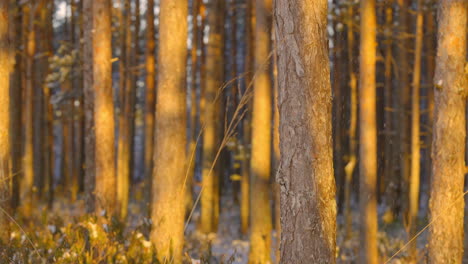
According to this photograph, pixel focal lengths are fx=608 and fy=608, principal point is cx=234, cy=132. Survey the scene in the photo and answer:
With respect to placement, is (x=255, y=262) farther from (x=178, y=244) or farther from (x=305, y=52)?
(x=305, y=52)

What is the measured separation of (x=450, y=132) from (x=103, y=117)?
5.14 meters

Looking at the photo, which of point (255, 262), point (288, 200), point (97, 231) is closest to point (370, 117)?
point (255, 262)

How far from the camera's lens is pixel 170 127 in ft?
24.6

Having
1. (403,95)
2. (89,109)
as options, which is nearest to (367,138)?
(89,109)

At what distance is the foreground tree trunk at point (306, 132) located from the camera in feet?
14.5

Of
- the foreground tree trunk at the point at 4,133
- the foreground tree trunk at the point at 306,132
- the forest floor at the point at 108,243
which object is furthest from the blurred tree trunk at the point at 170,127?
the foreground tree trunk at the point at 306,132

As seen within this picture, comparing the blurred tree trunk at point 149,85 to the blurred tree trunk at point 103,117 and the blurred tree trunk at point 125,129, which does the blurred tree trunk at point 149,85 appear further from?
the blurred tree trunk at point 103,117

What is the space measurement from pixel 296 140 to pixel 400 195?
1374 centimetres

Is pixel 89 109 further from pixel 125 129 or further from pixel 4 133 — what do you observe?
pixel 125 129

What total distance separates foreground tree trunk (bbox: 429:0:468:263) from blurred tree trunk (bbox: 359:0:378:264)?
5.10 ft

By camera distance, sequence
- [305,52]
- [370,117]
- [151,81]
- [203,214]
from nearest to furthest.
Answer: [305,52], [370,117], [203,214], [151,81]

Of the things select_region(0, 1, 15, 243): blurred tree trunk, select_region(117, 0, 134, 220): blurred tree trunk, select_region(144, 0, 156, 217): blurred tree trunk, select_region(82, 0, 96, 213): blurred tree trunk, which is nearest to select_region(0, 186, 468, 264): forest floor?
select_region(0, 1, 15, 243): blurred tree trunk

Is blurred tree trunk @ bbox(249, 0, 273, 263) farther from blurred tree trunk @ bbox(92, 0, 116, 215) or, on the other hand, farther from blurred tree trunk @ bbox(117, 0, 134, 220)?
blurred tree trunk @ bbox(117, 0, 134, 220)

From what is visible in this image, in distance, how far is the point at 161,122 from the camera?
24.8 ft
